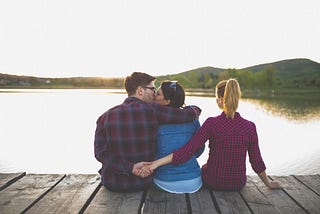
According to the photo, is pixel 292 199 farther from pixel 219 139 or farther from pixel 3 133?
pixel 3 133

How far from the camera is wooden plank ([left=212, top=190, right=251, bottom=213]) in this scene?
333cm

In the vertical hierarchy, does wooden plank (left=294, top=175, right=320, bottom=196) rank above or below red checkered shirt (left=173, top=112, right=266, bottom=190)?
below

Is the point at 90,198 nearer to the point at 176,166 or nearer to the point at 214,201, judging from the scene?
the point at 176,166

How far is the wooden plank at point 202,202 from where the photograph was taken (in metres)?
3.30

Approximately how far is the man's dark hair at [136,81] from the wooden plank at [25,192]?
1.54 m

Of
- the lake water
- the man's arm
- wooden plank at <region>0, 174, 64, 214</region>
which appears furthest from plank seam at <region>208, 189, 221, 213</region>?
the lake water

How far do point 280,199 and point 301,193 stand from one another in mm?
389

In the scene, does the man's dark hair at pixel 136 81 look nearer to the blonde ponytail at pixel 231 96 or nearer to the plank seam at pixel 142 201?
the blonde ponytail at pixel 231 96

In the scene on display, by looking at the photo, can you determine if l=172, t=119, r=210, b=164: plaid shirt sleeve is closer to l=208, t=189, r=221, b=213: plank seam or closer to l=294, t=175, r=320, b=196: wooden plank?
l=208, t=189, r=221, b=213: plank seam

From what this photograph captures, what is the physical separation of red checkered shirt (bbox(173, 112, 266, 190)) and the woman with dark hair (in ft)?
0.44

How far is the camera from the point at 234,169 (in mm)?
3713

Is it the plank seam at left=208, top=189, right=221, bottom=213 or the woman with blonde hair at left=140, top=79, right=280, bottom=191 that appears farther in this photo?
the woman with blonde hair at left=140, top=79, right=280, bottom=191

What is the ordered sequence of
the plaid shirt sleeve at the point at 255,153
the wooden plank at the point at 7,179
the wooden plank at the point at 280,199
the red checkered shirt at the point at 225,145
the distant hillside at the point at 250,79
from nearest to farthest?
the wooden plank at the point at 280,199 < the red checkered shirt at the point at 225,145 < the plaid shirt sleeve at the point at 255,153 < the wooden plank at the point at 7,179 < the distant hillside at the point at 250,79

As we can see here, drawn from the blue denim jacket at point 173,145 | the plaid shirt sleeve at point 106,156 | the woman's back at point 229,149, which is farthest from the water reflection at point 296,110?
the plaid shirt sleeve at point 106,156
